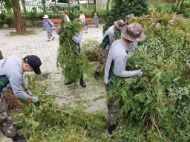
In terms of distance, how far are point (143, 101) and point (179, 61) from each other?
2.85 ft

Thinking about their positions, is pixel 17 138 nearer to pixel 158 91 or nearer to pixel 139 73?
pixel 139 73

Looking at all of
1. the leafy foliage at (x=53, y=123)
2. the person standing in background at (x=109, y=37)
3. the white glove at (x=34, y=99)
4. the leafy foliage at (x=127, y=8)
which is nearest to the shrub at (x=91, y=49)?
the leafy foliage at (x=127, y=8)

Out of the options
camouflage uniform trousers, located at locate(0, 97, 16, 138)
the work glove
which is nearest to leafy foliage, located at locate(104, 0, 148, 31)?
the work glove

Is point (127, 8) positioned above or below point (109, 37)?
above

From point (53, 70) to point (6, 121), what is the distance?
4.06 metres

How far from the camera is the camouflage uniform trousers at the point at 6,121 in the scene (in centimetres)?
350

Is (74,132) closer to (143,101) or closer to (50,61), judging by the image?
(143,101)

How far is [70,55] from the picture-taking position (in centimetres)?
564

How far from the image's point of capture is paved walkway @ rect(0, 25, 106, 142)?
5.26m

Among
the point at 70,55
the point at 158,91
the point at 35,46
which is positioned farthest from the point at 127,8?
the point at 35,46

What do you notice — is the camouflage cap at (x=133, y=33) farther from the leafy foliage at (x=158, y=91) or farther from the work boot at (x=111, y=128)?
the work boot at (x=111, y=128)

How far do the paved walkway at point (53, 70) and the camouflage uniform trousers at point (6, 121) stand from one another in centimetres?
34

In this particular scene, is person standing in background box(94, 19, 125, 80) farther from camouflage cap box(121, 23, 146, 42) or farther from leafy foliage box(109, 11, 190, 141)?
camouflage cap box(121, 23, 146, 42)

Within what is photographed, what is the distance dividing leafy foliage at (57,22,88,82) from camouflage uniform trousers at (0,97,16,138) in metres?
2.30
